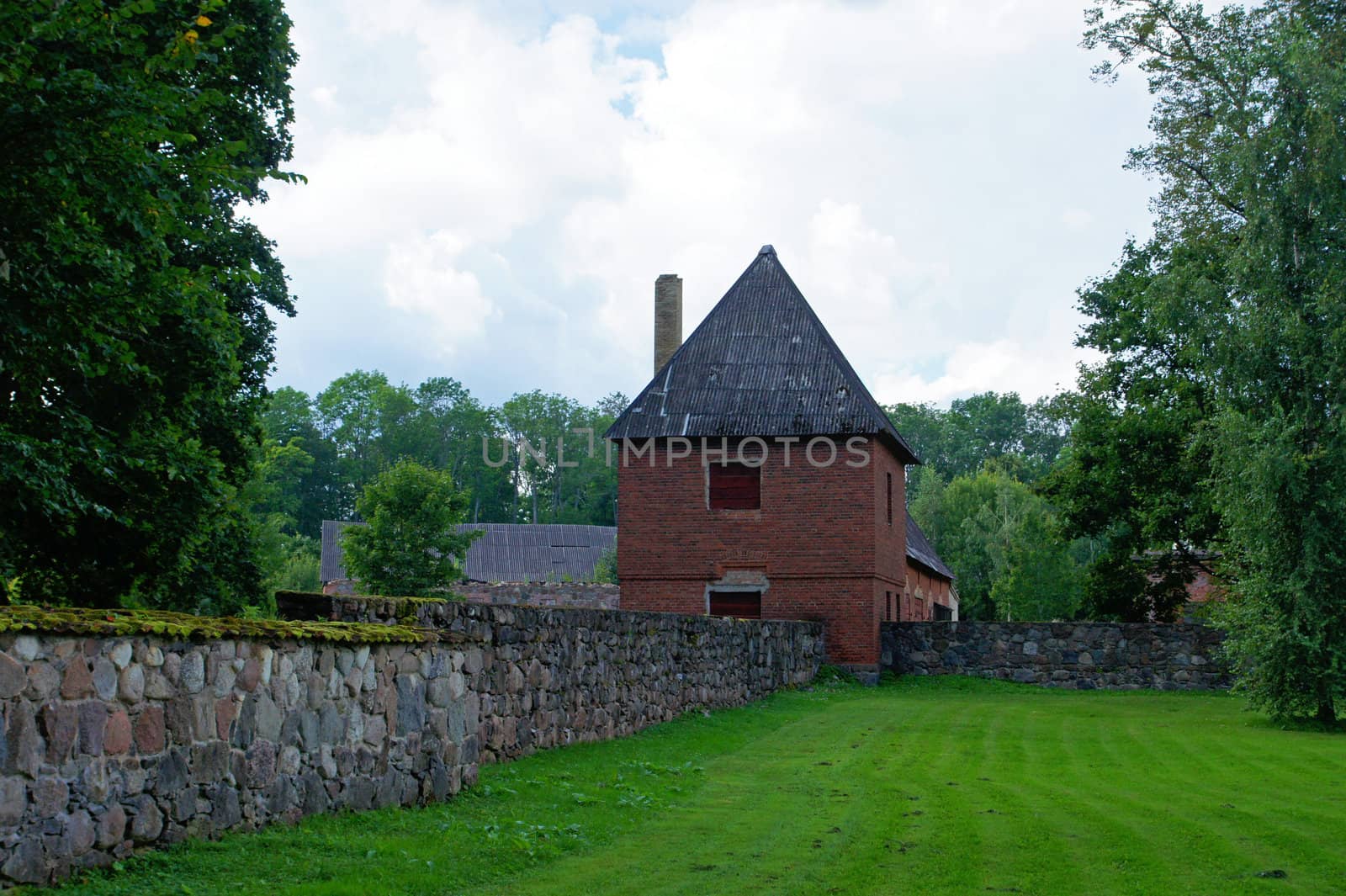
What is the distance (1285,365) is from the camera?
1956 cm

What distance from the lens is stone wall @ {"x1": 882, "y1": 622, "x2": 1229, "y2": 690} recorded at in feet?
92.7

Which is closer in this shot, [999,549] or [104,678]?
[104,678]

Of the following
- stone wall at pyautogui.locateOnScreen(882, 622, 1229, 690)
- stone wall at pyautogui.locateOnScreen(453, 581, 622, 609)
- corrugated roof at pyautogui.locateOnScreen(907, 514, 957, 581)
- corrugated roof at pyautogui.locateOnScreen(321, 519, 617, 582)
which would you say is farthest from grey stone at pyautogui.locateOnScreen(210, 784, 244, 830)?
corrugated roof at pyautogui.locateOnScreen(321, 519, 617, 582)

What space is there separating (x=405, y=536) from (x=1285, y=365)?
24.0 m

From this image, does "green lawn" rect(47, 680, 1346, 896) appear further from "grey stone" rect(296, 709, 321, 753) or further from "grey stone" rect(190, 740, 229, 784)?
"grey stone" rect(296, 709, 321, 753)

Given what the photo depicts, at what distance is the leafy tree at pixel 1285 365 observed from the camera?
18734 millimetres

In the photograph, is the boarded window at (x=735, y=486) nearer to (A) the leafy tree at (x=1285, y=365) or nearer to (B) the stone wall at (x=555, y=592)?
(A) the leafy tree at (x=1285, y=365)

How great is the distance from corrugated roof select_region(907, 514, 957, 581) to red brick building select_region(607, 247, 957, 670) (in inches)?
301

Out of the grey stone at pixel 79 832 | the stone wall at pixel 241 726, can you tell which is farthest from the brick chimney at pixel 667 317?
the grey stone at pixel 79 832

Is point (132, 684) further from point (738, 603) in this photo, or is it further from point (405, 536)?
point (405, 536)

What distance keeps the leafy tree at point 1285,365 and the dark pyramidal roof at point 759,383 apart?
9.84m

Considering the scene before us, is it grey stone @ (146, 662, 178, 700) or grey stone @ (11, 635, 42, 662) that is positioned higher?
grey stone @ (11, 635, 42, 662)

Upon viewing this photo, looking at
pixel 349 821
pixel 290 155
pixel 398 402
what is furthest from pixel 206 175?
pixel 398 402

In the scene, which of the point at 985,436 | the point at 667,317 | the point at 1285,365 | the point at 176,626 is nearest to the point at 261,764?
the point at 176,626
